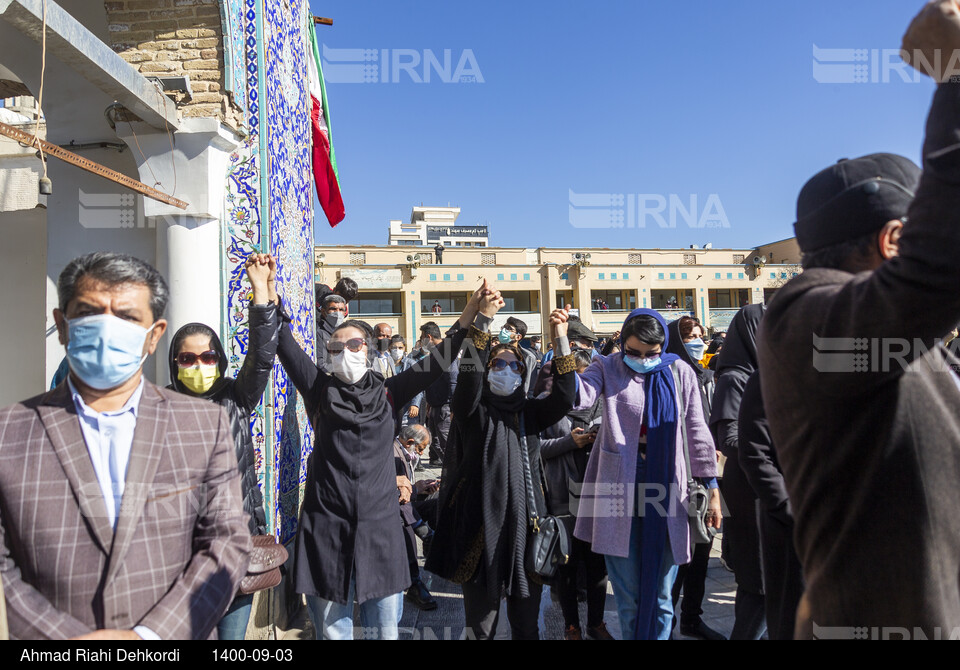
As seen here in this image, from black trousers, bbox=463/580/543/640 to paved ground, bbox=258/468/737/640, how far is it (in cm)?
57

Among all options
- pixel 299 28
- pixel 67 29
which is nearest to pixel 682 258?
pixel 299 28

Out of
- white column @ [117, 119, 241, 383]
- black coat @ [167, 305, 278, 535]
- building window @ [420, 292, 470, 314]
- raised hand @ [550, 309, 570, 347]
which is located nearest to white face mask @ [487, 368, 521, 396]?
raised hand @ [550, 309, 570, 347]

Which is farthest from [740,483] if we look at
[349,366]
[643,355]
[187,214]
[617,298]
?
[617,298]

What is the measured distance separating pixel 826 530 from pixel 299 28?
225 inches

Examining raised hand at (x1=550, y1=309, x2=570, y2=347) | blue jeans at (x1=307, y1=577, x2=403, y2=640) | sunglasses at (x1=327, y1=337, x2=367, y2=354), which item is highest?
raised hand at (x1=550, y1=309, x2=570, y2=347)

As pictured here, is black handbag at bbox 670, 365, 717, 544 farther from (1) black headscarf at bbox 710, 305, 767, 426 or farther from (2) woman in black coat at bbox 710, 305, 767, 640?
(1) black headscarf at bbox 710, 305, 767, 426

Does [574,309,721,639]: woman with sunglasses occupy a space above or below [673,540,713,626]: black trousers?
above

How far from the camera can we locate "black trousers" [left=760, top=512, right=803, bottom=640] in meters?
2.30

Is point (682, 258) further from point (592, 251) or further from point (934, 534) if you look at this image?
point (934, 534)

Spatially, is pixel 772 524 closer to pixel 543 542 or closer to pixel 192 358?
pixel 543 542

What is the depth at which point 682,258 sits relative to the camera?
39125mm

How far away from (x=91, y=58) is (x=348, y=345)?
185cm

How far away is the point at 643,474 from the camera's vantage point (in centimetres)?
308

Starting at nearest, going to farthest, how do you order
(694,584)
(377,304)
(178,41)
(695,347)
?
1. (694,584)
2. (178,41)
3. (695,347)
4. (377,304)
